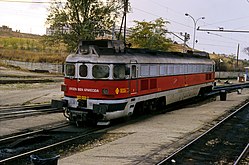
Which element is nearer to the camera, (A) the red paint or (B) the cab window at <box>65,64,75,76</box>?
(A) the red paint

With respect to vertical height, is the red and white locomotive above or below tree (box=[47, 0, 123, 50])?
below

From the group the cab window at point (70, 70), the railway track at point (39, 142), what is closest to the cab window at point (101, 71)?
the cab window at point (70, 70)

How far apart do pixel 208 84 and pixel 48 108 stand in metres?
14.2

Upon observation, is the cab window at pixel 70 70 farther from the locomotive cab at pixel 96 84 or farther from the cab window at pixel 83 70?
the cab window at pixel 83 70

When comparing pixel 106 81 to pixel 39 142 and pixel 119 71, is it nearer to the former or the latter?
pixel 119 71

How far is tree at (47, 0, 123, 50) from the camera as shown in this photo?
45375mm

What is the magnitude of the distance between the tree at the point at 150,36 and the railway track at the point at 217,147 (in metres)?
43.1

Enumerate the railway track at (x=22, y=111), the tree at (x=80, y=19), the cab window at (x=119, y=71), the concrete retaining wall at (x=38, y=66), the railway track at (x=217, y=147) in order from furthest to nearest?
the concrete retaining wall at (x=38, y=66) → the tree at (x=80, y=19) → the railway track at (x=22, y=111) → the cab window at (x=119, y=71) → the railway track at (x=217, y=147)

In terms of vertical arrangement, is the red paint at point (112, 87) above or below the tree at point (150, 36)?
below

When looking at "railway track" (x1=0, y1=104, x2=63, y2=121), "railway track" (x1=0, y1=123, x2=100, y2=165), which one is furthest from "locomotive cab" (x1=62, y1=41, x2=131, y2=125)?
"railway track" (x1=0, y1=104, x2=63, y2=121)

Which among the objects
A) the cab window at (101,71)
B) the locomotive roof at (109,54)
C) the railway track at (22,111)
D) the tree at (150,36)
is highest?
the tree at (150,36)

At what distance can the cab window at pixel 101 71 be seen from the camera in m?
15.2

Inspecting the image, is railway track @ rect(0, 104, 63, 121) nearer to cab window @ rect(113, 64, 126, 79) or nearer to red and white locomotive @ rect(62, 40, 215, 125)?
red and white locomotive @ rect(62, 40, 215, 125)

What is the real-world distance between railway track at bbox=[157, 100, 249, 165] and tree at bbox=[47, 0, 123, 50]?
3008 centimetres
